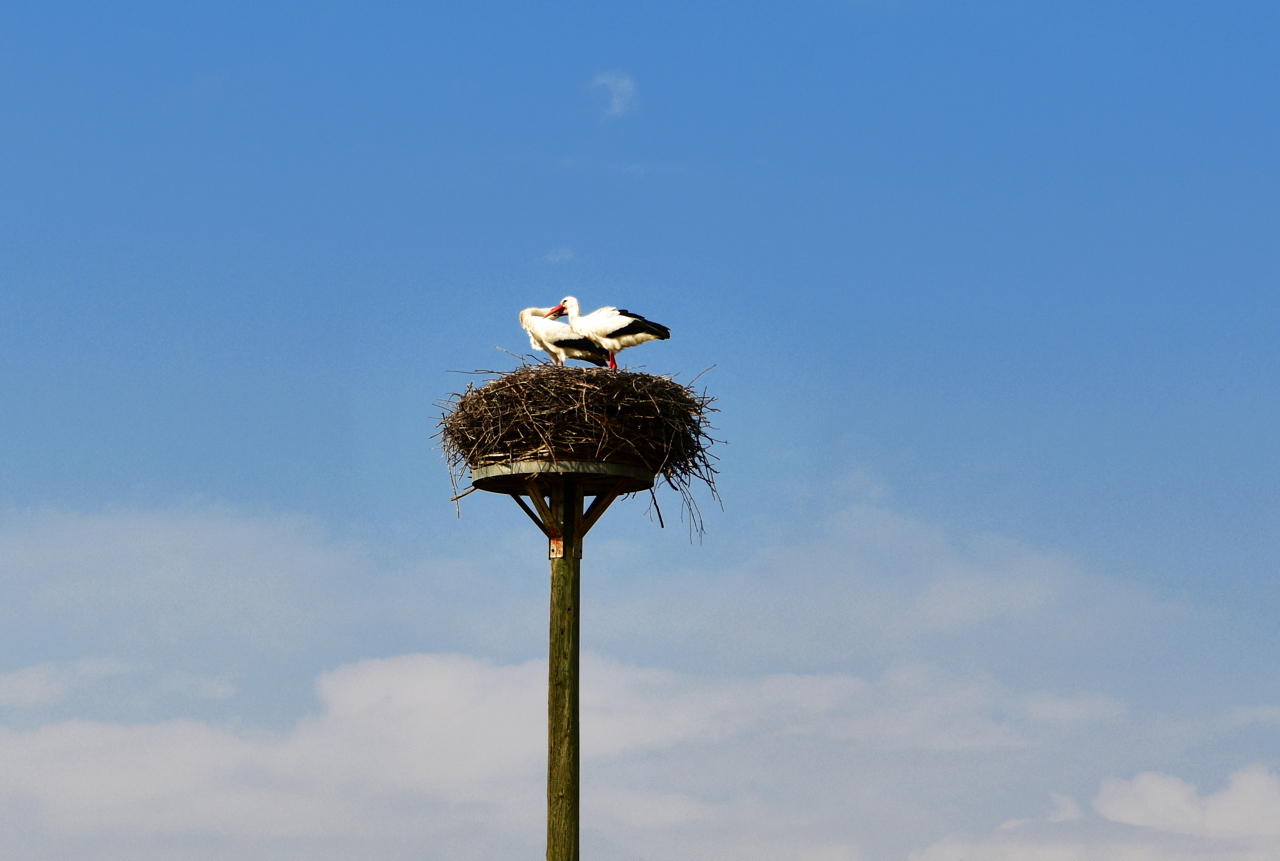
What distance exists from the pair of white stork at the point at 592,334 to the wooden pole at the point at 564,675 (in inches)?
62.8

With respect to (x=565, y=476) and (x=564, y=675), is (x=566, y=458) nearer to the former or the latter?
(x=565, y=476)

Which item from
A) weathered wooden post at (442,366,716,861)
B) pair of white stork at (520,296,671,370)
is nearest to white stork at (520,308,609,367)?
pair of white stork at (520,296,671,370)

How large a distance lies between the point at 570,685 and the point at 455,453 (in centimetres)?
236

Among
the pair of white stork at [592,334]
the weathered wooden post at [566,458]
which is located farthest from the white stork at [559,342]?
the weathered wooden post at [566,458]

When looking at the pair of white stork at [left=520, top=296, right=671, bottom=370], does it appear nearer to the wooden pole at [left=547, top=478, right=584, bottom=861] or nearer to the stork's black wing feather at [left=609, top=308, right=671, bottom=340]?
the stork's black wing feather at [left=609, top=308, right=671, bottom=340]

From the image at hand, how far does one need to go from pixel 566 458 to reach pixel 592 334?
177 centimetres

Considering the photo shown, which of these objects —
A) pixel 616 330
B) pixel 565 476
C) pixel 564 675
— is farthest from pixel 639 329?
pixel 564 675

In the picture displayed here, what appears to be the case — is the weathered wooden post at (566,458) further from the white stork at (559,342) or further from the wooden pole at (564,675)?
the white stork at (559,342)

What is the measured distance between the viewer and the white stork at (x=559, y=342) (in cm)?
1205

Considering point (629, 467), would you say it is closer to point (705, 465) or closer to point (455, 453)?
point (705, 465)

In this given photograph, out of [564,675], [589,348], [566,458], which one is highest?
[589,348]

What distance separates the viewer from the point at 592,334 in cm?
1197

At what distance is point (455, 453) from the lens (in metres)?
11.4

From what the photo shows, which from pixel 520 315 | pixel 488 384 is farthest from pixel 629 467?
pixel 520 315
